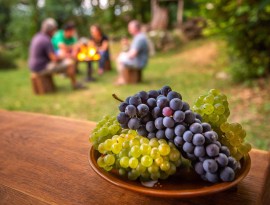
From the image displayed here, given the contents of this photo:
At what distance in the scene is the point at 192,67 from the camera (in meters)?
8.54

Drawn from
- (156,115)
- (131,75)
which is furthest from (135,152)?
(131,75)

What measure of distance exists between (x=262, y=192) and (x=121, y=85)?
599 centimetres

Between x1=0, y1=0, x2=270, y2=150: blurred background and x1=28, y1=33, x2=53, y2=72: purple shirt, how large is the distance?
70 centimetres

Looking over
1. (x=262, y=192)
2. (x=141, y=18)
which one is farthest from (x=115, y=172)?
(x=141, y=18)

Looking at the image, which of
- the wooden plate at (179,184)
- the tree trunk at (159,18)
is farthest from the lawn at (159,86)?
the tree trunk at (159,18)

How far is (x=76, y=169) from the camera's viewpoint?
3.80 ft

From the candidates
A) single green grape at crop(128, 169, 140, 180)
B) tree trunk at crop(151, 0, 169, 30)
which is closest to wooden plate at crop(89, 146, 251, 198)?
single green grape at crop(128, 169, 140, 180)

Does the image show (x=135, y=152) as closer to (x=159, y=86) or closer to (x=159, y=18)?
(x=159, y=86)

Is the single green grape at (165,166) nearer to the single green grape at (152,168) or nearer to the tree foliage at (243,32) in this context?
the single green grape at (152,168)

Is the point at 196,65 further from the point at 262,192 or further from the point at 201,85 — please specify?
the point at 262,192

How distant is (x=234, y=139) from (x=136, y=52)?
233 inches

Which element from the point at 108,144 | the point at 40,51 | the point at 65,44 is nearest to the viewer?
the point at 108,144

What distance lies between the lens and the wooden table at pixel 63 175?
96 centimetres

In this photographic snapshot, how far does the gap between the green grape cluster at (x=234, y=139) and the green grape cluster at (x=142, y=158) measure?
171 mm
